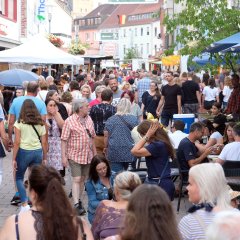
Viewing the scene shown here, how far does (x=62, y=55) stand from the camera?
66.4 feet

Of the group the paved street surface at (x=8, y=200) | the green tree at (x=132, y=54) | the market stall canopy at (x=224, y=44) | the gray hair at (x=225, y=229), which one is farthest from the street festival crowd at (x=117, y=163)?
the green tree at (x=132, y=54)

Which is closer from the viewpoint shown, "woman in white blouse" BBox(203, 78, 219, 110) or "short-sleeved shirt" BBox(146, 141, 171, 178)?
"short-sleeved shirt" BBox(146, 141, 171, 178)

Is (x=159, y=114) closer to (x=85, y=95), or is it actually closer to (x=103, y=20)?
(x=85, y=95)

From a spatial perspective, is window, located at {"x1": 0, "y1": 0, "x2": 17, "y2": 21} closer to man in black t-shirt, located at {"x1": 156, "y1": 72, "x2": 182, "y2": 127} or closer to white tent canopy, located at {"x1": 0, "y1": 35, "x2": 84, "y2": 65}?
white tent canopy, located at {"x1": 0, "y1": 35, "x2": 84, "y2": 65}

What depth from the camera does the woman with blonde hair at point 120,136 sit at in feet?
35.5

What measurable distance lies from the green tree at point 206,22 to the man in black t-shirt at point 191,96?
35.0 inches

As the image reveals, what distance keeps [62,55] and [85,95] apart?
522 centimetres

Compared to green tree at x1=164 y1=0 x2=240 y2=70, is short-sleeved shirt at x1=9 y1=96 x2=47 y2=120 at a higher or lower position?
lower

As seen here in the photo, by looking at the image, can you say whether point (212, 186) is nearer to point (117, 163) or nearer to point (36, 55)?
point (117, 163)

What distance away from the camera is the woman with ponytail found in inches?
195

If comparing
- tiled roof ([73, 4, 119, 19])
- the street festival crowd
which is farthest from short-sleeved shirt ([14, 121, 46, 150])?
tiled roof ([73, 4, 119, 19])

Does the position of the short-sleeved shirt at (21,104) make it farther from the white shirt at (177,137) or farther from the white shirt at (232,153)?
the white shirt at (232,153)

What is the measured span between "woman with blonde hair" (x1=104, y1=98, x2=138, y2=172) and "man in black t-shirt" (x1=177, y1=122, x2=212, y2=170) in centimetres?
64

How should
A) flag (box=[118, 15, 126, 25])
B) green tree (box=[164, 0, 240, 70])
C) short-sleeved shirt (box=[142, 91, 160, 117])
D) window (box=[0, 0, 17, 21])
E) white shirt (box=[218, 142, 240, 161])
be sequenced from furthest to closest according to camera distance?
flag (box=[118, 15, 126, 25]) < window (box=[0, 0, 17, 21]) < green tree (box=[164, 0, 240, 70]) < short-sleeved shirt (box=[142, 91, 160, 117]) < white shirt (box=[218, 142, 240, 161])
